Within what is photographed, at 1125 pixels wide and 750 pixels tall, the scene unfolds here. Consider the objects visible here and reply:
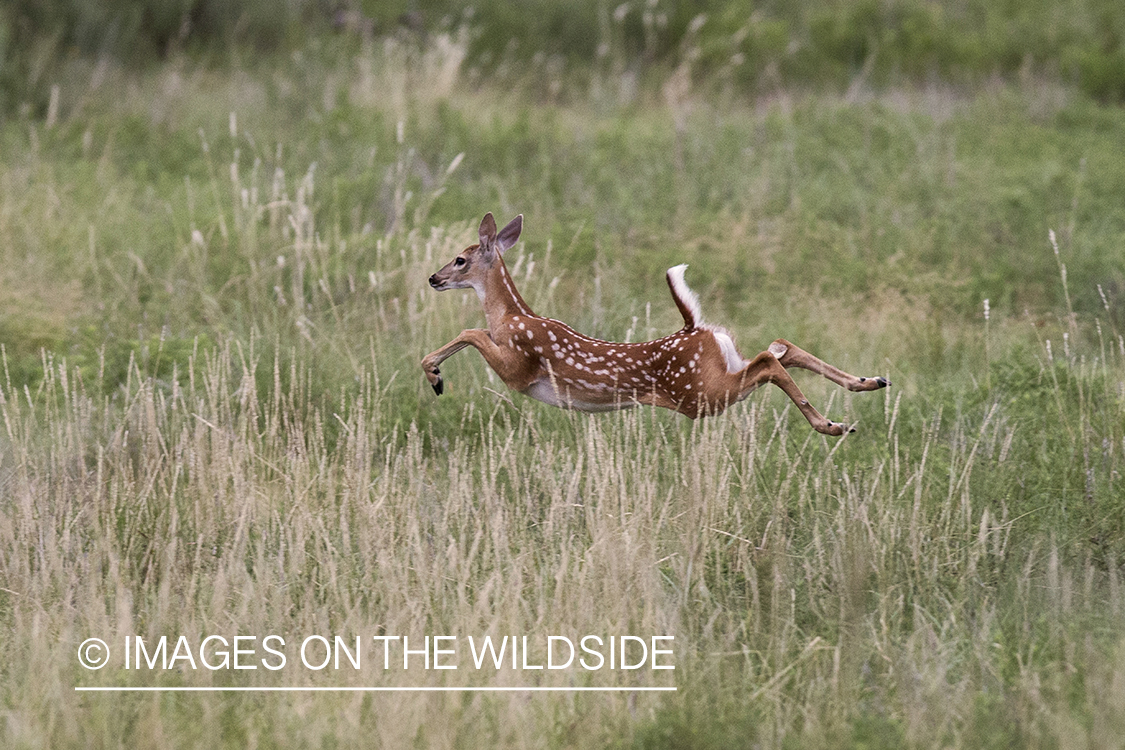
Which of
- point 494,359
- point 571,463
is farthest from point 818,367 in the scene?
point 571,463

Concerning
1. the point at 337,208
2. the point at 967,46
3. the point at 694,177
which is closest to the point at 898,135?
the point at 694,177

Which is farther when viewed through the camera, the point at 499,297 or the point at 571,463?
the point at 571,463

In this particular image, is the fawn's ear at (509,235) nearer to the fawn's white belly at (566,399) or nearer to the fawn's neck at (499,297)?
the fawn's neck at (499,297)

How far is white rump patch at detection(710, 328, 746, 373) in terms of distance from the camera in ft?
13.8

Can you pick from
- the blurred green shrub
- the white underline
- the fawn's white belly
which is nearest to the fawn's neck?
the fawn's white belly

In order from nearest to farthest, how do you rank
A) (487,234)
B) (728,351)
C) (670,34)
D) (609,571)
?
1. (728,351)
2. (487,234)
3. (609,571)
4. (670,34)

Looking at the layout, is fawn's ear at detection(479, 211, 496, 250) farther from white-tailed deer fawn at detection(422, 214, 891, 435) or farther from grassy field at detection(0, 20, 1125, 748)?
grassy field at detection(0, 20, 1125, 748)

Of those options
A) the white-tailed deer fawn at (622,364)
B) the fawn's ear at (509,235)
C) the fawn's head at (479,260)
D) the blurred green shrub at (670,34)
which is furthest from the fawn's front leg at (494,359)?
the blurred green shrub at (670,34)

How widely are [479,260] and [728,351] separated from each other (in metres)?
0.86

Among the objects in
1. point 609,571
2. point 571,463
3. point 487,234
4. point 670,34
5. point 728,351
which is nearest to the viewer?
point 728,351

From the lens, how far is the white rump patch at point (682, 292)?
4.15 metres

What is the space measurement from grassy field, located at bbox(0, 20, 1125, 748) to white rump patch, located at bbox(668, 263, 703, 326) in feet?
2.76

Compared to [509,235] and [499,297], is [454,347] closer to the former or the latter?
[499,297]

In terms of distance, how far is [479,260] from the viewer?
4445mm
